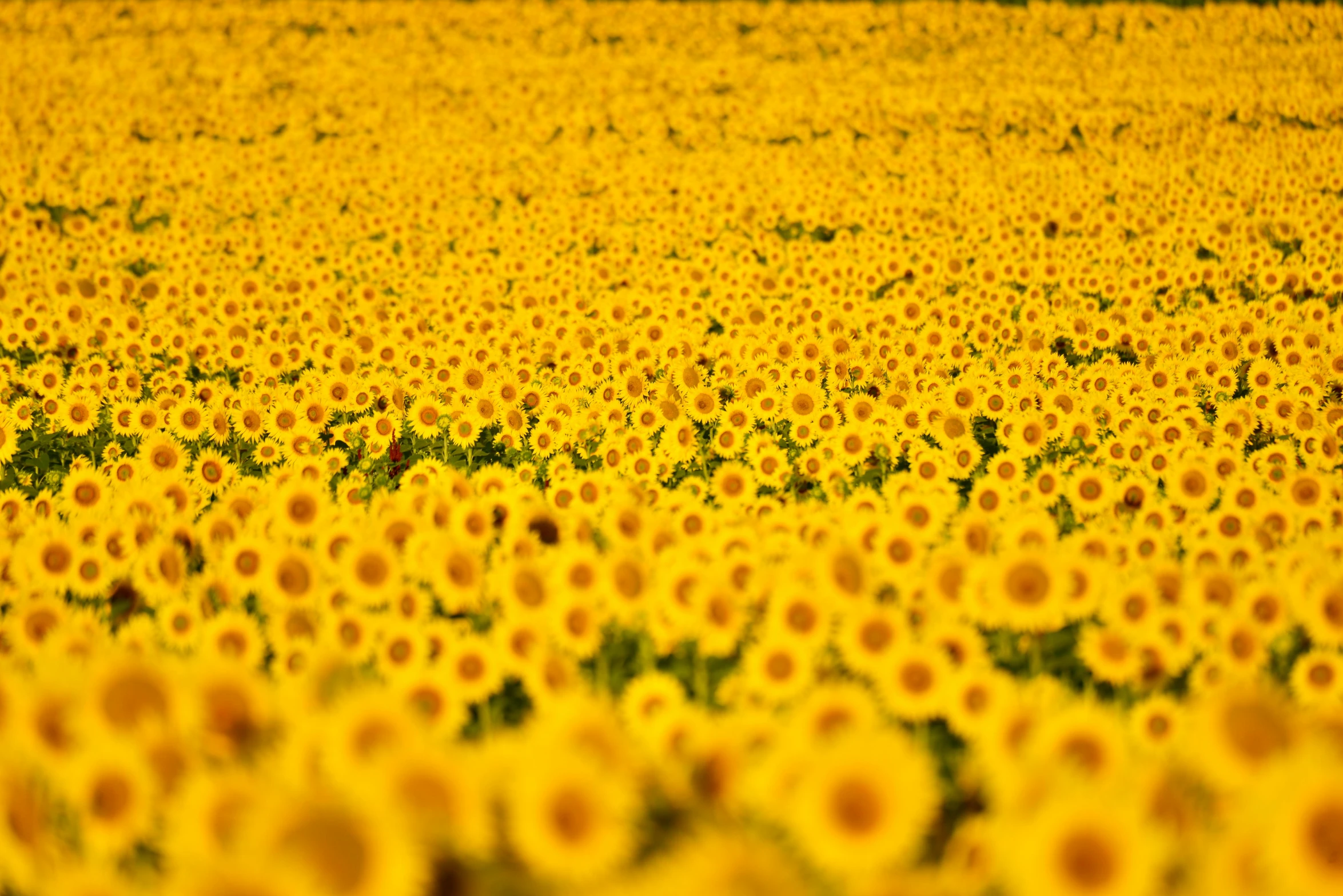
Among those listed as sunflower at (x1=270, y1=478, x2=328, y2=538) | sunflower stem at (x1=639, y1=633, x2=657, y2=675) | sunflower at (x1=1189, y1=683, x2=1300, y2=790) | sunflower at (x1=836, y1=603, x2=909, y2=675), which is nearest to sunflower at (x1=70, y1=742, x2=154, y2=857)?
sunflower stem at (x1=639, y1=633, x2=657, y2=675)

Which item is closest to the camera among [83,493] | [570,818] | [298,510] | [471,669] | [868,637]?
[570,818]

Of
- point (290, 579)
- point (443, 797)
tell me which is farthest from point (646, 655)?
point (290, 579)

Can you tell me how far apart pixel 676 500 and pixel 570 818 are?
3.21m

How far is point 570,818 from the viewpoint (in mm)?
2084

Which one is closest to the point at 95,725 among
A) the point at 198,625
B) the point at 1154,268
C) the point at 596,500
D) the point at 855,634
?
the point at 198,625

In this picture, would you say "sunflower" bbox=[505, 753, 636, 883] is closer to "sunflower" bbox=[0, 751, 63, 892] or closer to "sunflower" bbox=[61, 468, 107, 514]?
"sunflower" bbox=[0, 751, 63, 892]

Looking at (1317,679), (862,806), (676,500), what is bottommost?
(1317,679)

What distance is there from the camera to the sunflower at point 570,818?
2.01 m

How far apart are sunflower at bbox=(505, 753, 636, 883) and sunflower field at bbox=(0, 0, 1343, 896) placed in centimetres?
1

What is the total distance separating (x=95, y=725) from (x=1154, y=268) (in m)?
12.7

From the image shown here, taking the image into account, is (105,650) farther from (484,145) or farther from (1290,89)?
(1290,89)

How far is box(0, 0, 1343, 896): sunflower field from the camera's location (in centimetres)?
216

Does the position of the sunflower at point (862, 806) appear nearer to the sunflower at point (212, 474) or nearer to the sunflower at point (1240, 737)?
the sunflower at point (1240, 737)

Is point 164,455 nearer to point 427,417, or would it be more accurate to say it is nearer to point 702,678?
point 427,417
